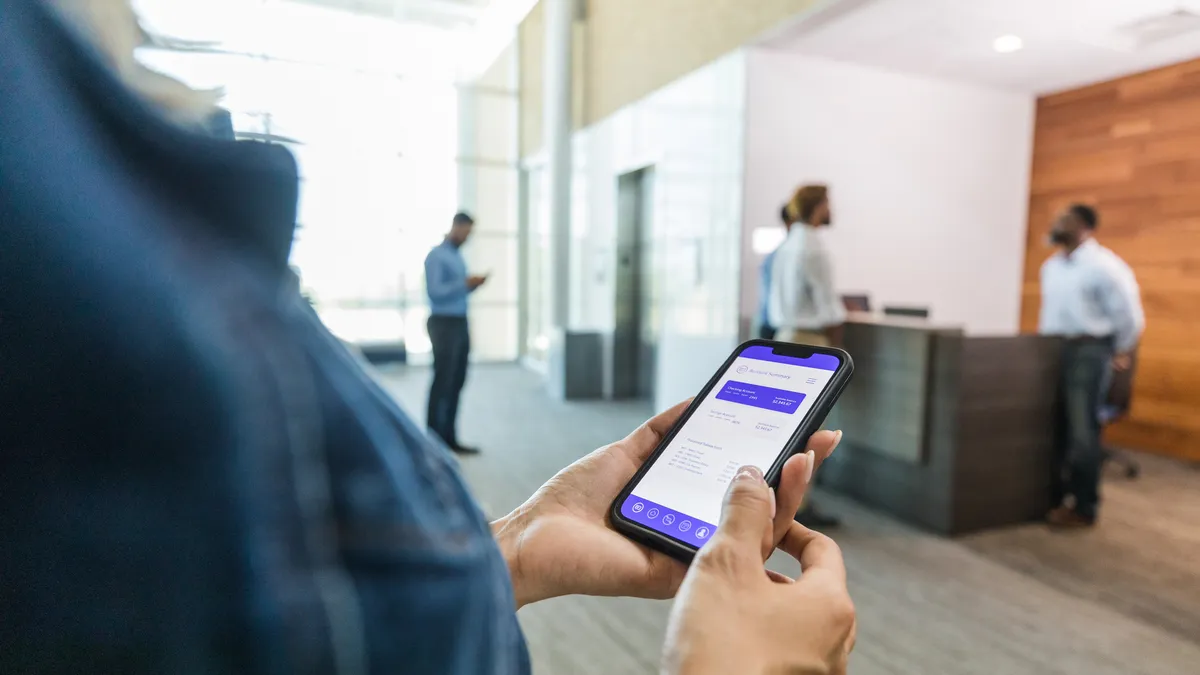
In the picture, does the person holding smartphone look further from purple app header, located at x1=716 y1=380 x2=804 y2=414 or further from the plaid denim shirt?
purple app header, located at x1=716 y1=380 x2=804 y2=414

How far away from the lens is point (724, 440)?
82 centimetres

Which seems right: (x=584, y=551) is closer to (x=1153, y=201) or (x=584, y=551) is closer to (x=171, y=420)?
(x=171, y=420)

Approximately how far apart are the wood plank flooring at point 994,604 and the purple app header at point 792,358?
0.88 m

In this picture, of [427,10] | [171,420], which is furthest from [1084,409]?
[427,10]

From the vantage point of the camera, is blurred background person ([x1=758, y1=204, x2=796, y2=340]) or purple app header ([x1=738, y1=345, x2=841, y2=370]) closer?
purple app header ([x1=738, y1=345, x2=841, y2=370])

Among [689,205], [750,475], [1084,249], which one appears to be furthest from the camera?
[689,205]

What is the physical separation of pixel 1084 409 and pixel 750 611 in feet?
10.3

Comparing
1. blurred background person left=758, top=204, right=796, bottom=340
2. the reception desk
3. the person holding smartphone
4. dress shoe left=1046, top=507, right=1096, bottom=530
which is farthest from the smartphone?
dress shoe left=1046, top=507, right=1096, bottom=530

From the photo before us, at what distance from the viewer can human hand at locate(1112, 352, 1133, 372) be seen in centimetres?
312

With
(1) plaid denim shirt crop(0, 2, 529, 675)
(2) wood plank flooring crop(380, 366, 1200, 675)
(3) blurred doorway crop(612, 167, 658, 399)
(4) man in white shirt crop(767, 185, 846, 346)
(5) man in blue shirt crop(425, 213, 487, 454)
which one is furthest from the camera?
(3) blurred doorway crop(612, 167, 658, 399)

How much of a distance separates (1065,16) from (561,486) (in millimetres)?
4044

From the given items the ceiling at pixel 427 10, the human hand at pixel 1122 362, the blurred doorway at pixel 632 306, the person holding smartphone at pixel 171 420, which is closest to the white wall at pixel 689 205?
the blurred doorway at pixel 632 306

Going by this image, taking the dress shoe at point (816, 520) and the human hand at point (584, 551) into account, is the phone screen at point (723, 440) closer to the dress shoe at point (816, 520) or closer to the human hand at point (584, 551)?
the human hand at point (584, 551)

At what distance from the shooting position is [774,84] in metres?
4.09
